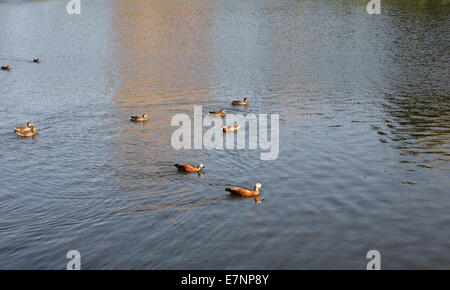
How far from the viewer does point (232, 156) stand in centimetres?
3212

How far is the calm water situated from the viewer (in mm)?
21797

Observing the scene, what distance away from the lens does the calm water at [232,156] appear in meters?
21.8

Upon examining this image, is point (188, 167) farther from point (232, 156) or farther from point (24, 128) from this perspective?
point (24, 128)

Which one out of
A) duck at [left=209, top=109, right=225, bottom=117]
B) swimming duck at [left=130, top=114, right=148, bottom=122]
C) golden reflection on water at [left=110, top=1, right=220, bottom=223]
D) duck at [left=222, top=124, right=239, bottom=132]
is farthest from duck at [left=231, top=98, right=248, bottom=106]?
swimming duck at [left=130, top=114, right=148, bottom=122]

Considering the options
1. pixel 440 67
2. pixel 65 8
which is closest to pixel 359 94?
pixel 440 67

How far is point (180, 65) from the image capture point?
5925 cm

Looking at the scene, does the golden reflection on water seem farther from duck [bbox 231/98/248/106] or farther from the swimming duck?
duck [bbox 231/98/248/106]

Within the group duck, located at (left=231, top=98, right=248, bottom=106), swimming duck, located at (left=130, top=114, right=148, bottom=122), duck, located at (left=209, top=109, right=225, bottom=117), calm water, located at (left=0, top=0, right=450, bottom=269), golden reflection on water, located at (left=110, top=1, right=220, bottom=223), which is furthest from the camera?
duck, located at (left=231, top=98, right=248, bottom=106)

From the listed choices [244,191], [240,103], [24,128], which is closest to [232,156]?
[244,191]

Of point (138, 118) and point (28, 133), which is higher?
point (138, 118)

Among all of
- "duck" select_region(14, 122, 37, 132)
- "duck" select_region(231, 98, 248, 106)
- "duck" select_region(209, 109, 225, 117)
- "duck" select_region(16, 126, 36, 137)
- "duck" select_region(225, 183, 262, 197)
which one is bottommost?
"duck" select_region(225, 183, 262, 197)

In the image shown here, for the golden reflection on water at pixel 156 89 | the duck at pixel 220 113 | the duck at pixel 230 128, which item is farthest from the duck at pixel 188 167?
the duck at pixel 220 113

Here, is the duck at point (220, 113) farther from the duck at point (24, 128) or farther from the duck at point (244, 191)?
the duck at point (244, 191)
